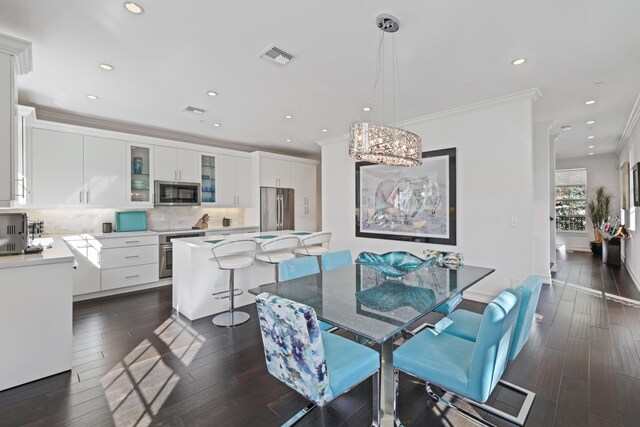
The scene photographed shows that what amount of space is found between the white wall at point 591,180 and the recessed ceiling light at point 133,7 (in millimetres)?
10749

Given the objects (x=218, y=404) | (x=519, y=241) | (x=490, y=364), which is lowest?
(x=218, y=404)

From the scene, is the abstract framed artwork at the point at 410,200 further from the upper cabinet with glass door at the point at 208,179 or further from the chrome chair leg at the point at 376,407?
the chrome chair leg at the point at 376,407

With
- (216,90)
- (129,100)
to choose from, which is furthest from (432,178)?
(129,100)

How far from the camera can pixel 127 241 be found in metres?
4.49

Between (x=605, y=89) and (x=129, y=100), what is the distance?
5876 mm

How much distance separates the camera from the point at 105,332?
3.13 metres

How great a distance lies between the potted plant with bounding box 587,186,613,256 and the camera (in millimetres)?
7520

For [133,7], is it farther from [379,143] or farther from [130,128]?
[130,128]

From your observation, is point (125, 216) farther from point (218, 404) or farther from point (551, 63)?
point (551, 63)

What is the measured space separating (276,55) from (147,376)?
2.93 metres

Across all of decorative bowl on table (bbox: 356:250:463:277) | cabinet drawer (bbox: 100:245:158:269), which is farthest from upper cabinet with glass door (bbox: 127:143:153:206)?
decorative bowl on table (bbox: 356:250:463:277)

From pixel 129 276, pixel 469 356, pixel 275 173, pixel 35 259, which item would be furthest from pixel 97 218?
pixel 469 356

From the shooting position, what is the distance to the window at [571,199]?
8.44 meters

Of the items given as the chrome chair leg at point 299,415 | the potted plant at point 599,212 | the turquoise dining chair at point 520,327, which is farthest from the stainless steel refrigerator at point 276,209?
the potted plant at point 599,212
